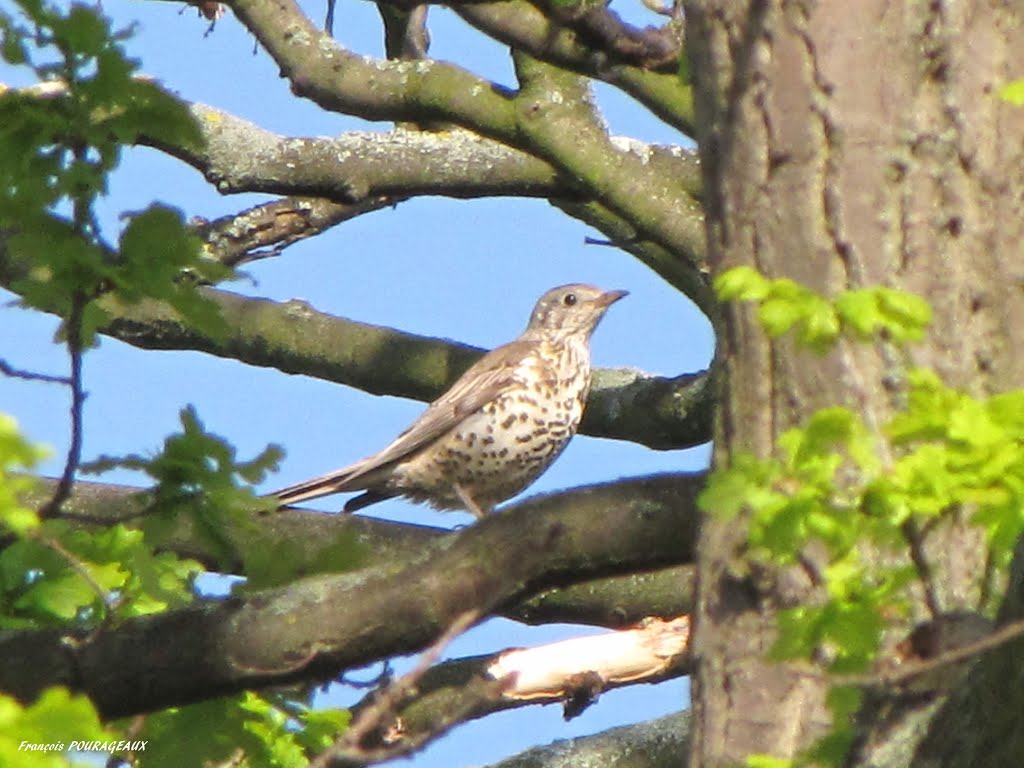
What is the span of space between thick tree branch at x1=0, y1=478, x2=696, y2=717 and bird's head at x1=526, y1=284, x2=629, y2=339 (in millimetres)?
5129

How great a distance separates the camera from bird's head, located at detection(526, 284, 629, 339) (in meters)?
8.75

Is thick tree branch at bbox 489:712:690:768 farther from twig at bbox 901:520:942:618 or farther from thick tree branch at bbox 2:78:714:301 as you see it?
twig at bbox 901:520:942:618

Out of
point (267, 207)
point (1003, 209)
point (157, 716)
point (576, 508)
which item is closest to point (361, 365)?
point (267, 207)

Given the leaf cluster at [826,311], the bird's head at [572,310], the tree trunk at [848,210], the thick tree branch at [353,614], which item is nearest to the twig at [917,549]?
the leaf cluster at [826,311]

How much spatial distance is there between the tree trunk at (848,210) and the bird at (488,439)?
436cm

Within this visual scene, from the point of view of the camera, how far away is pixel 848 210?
10.4 ft

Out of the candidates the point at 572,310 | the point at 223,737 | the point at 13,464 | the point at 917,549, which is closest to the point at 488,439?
the point at 572,310

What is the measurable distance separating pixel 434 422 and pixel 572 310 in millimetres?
1104

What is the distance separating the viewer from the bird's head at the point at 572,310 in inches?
Result: 344

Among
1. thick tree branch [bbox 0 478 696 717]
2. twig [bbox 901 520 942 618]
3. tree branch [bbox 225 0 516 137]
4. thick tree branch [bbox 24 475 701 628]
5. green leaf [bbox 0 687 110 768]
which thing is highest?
tree branch [bbox 225 0 516 137]

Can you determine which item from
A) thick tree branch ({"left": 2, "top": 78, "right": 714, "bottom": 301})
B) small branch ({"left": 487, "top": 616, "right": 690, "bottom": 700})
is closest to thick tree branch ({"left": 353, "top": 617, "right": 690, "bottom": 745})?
small branch ({"left": 487, "top": 616, "right": 690, "bottom": 700})

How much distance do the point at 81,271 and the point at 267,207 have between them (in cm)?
404

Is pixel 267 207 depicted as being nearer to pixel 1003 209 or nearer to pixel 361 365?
pixel 361 365

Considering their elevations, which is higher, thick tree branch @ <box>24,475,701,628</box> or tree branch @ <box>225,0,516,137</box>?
tree branch @ <box>225,0,516,137</box>
